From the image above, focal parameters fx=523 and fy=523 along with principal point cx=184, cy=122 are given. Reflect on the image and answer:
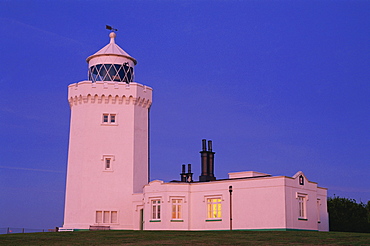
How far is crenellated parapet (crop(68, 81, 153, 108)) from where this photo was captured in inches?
1750

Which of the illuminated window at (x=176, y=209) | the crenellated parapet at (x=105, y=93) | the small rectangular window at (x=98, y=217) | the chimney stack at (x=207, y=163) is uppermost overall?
the crenellated parapet at (x=105, y=93)

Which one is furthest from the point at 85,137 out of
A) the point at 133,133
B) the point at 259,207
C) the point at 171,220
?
the point at 259,207

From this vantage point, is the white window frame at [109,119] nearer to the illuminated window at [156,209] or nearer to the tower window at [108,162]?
the tower window at [108,162]

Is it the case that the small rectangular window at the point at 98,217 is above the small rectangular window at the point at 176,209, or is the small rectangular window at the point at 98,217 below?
below

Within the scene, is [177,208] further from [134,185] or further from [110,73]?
[110,73]

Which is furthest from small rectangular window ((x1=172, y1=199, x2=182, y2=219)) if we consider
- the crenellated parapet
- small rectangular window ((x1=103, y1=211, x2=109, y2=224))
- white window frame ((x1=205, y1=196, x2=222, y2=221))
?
the crenellated parapet

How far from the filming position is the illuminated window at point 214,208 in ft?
130

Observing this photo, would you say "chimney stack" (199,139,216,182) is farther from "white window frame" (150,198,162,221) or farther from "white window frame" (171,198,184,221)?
"white window frame" (150,198,162,221)

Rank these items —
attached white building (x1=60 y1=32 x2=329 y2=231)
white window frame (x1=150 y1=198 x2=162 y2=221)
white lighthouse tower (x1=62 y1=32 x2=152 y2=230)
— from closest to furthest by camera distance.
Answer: attached white building (x1=60 y1=32 x2=329 y2=231)
white window frame (x1=150 y1=198 x2=162 y2=221)
white lighthouse tower (x1=62 y1=32 x2=152 y2=230)

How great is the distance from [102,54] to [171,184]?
44.7 feet

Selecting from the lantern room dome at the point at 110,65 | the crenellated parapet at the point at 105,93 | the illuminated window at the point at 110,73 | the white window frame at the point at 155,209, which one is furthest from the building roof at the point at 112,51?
the white window frame at the point at 155,209

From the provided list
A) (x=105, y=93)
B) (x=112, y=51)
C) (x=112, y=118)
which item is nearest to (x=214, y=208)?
(x=112, y=118)

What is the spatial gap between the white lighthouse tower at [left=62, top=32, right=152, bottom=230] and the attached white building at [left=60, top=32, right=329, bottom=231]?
8 centimetres

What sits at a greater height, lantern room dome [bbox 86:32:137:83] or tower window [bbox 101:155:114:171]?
lantern room dome [bbox 86:32:137:83]
